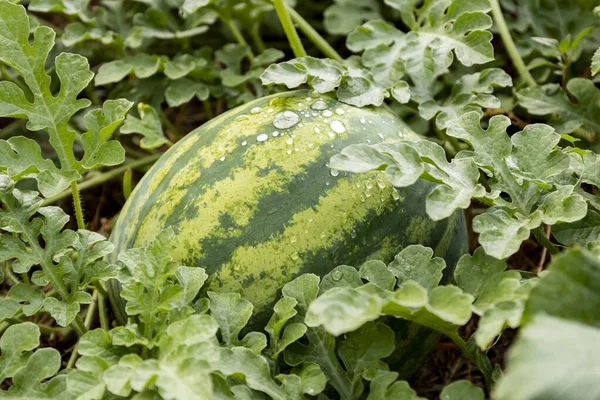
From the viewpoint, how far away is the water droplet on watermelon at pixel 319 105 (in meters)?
1.56

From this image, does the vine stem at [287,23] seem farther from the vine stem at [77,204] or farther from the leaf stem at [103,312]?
the leaf stem at [103,312]

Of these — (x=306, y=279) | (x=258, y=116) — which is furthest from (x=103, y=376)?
(x=258, y=116)

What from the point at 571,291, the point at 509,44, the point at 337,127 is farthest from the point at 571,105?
the point at 571,291

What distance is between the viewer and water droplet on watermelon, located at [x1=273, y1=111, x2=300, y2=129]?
59.4 inches

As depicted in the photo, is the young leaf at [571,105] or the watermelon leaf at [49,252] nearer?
the watermelon leaf at [49,252]

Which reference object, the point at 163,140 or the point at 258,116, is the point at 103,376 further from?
the point at 163,140

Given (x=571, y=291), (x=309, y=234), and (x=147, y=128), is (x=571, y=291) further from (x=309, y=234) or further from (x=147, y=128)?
(x=147, y=128)

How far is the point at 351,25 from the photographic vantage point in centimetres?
217

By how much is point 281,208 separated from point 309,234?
77 mm

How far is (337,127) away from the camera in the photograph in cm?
151

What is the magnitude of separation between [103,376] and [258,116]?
2.20 feet

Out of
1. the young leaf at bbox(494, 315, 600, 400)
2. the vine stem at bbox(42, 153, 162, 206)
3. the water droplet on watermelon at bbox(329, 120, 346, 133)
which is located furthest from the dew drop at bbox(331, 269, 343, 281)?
the vine stem at bbox(42, 153, 162, 206)

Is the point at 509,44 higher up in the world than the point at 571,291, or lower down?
lower down

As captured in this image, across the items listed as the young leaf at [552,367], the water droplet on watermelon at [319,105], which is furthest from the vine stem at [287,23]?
the young leaf at [552,367]
